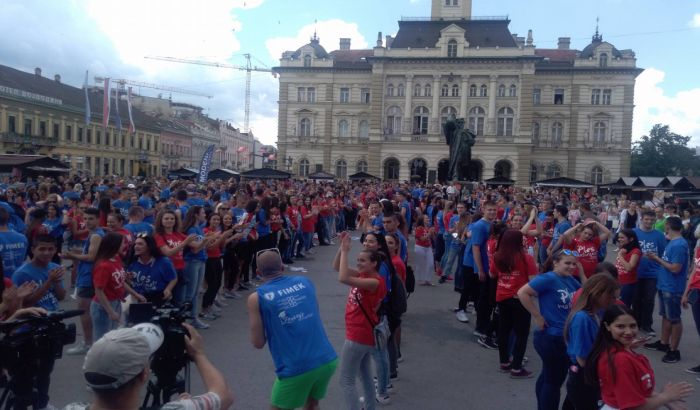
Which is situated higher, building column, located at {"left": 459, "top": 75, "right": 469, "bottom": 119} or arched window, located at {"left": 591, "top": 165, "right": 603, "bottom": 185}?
building column, located at {"left": 459, "top": 75, "right": 469, "bottom": 119}

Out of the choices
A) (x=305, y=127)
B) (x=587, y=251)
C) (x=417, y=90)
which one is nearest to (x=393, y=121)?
(x=417, y=90)

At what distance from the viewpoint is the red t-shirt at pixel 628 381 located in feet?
9.91

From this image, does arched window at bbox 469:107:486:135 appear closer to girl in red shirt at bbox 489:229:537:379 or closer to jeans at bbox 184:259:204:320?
jeans at bbox 184:259:204:320

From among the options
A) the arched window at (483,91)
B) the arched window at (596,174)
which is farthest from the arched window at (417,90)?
the arched window at (596,174)

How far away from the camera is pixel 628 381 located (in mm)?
3025

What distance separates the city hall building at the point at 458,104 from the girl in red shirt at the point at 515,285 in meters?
45.7

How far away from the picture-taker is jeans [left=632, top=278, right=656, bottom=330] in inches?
290

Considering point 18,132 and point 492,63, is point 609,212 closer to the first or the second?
point 492,63

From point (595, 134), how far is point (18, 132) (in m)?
55.8

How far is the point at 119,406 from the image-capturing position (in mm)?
2027

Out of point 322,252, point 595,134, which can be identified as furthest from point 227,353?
point 595,134

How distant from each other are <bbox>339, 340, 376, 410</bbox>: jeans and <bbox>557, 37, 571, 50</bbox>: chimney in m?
65.4

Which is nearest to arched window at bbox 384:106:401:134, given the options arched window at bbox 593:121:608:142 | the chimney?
arched window at bbox 593:121:608:142

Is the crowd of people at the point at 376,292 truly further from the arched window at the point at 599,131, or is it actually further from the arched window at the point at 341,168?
the arched window at the point at 599,131
